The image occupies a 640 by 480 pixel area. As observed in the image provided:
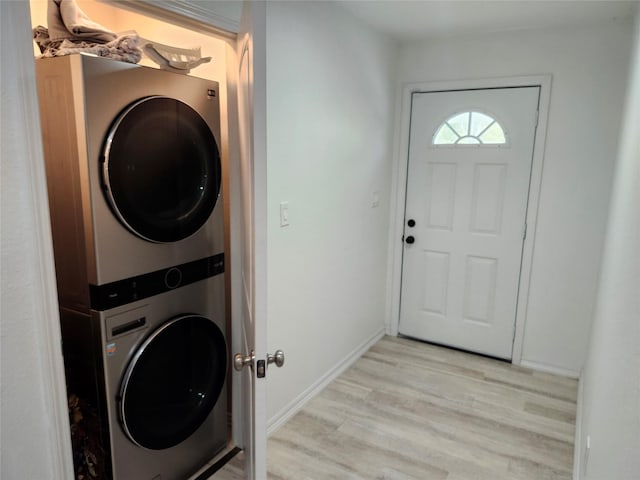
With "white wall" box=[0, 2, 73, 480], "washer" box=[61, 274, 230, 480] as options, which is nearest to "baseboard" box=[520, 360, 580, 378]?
"washer" box=[61, 274, 230, 480]

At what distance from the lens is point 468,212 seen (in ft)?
10.8

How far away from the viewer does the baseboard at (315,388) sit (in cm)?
245

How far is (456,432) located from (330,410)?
730mm

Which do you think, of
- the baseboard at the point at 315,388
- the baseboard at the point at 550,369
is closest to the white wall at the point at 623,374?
the baseboard at the point at 315,388

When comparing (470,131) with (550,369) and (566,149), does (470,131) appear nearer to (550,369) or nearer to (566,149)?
(566,149)

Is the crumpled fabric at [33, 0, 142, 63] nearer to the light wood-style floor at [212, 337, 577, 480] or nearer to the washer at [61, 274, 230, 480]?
the washer at [61, 274, 230, 480]

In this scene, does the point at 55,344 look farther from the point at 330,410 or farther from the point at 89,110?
the point at 330,410

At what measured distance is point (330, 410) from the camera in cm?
264

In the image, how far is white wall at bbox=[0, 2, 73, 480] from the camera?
906 millimetres

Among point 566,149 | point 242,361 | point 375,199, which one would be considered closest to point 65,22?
point 242,361

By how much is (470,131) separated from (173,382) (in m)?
2.60

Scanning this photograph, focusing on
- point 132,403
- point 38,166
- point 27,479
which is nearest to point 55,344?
point 27,479

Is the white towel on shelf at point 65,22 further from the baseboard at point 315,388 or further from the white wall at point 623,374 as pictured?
the baseboard at point 315,388

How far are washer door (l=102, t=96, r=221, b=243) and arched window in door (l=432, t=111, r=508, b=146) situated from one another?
2001mm
